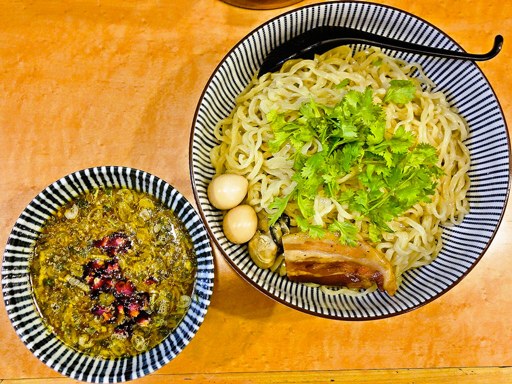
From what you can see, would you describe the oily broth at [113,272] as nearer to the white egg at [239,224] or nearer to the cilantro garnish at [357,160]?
the white egg at [239,224]

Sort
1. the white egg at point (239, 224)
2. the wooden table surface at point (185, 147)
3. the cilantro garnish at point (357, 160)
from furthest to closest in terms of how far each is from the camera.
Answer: the wooden table surface at point (185, 147) → the white egg at point (239, 224) → the cilantro garnish at point (357, 160)

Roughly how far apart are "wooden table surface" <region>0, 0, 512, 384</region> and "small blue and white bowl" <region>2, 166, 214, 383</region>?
20 centimetres

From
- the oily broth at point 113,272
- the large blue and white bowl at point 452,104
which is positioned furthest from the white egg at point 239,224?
the oily broth at point 113,272

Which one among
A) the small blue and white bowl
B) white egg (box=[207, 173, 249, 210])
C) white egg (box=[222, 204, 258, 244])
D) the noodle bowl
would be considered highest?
the noodle bowl

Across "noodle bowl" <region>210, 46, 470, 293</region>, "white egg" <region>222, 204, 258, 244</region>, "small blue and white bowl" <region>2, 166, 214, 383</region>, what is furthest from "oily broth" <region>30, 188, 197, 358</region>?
"noodle bowl" <region>210, 46, 470, 293</region>

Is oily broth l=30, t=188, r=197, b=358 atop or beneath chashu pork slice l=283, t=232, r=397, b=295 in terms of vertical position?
beneath

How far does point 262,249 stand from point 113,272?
0.47 m

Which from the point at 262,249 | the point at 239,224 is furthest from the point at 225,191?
the point at 262,249

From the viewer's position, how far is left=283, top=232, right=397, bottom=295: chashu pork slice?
1.58 meters

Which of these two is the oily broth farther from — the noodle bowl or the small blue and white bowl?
the noodle bowl

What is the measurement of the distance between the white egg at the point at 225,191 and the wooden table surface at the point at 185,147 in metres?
0.23

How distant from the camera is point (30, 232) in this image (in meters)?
1.59

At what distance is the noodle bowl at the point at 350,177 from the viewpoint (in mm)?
1646

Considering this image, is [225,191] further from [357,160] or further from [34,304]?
[34,304]
